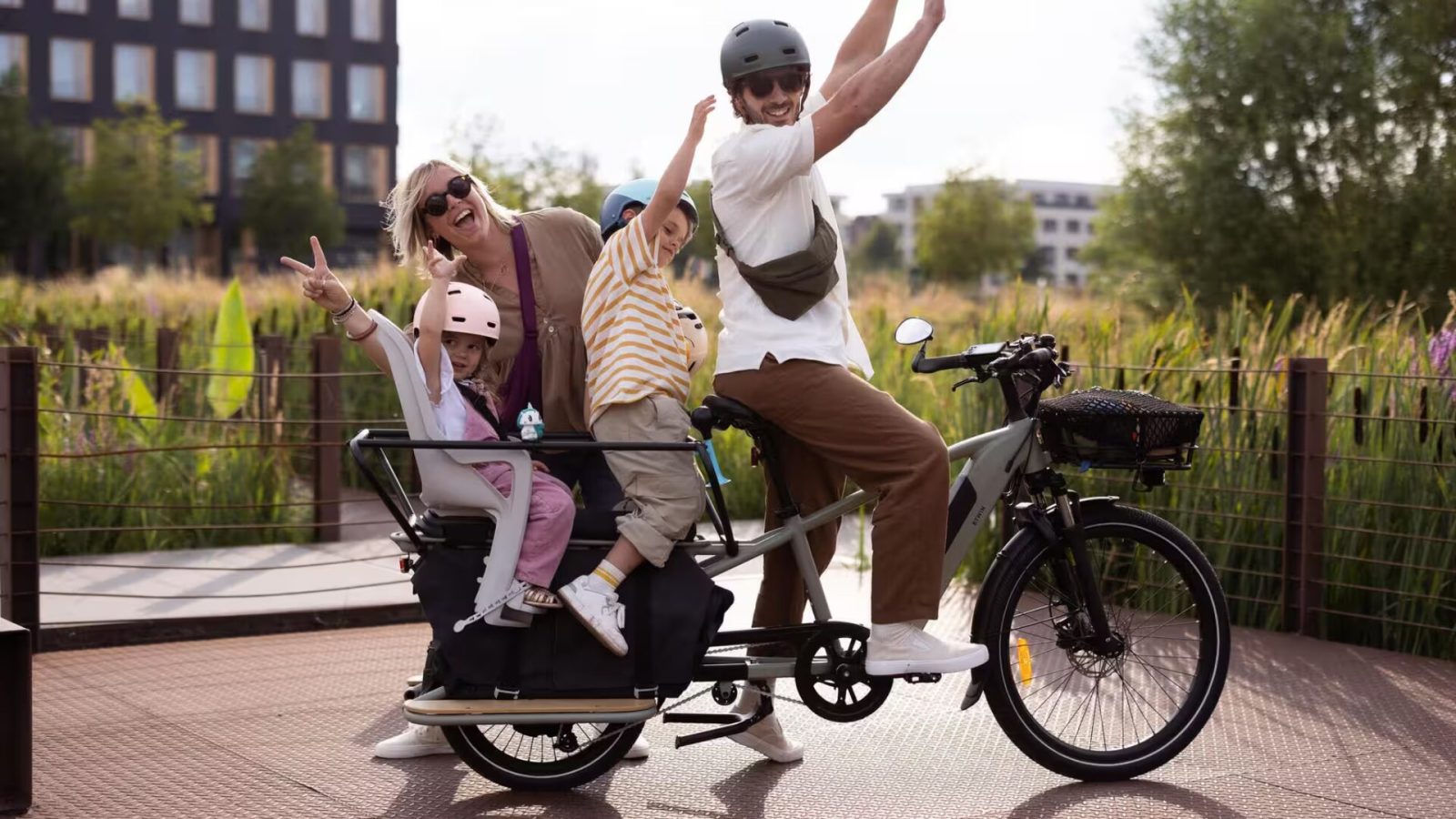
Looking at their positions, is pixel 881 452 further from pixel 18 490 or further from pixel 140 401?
pixel 140 401

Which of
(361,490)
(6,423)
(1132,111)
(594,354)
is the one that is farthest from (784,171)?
(1132,111)

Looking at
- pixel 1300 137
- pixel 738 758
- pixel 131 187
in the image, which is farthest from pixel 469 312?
pixel 131 187

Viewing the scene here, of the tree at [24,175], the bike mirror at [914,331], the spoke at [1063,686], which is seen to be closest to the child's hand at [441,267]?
the bike mirror at [914,331]

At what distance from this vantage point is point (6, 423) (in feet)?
22.4

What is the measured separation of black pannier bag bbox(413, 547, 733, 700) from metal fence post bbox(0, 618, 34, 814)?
1.08 meters

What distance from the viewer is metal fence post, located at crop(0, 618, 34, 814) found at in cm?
454

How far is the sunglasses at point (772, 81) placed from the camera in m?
4.39

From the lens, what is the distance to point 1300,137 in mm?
31000

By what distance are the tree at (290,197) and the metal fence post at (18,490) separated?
53.8 meters

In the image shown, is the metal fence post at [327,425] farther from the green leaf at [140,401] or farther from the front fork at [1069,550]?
the front fork at [1069,550]

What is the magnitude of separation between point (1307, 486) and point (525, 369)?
12.7 feet

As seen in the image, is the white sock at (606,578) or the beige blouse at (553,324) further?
the beige blouse at (553,324)

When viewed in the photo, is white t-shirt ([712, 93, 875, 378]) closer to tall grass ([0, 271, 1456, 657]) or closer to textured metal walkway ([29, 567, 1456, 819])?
textured metal walkway ([29, 567, 1456, 819])

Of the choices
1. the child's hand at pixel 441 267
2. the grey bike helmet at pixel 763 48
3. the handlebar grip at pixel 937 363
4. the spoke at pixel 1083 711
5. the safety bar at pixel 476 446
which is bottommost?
the spoke at pixel 1083 711
